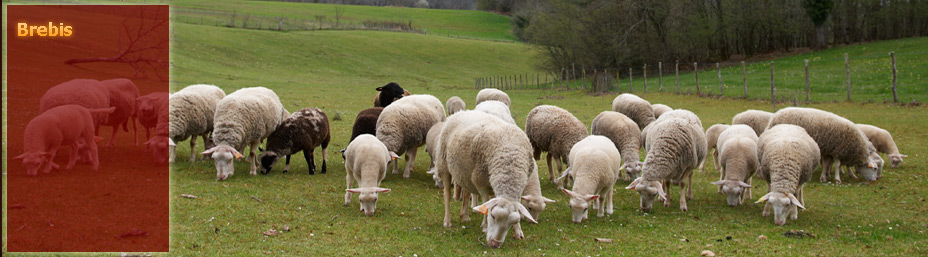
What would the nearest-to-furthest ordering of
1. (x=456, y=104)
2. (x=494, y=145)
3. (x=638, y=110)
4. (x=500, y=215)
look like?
(x=500, y=215) → (x=494, y=145) → (x=638, y=110) → (x=456, y=104)

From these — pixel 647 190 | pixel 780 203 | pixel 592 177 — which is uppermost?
pixel 592 177

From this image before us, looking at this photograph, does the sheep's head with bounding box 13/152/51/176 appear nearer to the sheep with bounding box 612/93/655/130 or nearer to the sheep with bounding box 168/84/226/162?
the sheep with bounding box 168/84/226/162

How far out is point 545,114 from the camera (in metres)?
11.4

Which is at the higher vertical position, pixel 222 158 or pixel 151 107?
pixel 151 107

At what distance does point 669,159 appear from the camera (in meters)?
9.14

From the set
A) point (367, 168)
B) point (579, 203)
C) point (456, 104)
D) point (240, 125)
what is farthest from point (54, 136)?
point (456, 104)

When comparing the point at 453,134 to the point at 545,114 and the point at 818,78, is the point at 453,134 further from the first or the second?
the point at 818,78

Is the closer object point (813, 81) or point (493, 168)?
point (493, 168)

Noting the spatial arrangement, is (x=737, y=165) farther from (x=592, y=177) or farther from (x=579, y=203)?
(x=579, y=203)

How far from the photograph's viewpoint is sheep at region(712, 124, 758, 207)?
9.28m

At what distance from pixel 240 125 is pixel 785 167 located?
29.4ft

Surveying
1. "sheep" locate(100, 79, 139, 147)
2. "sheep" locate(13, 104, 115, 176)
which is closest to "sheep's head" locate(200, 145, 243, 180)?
"sheep" locate(13, 104, 115, 176)

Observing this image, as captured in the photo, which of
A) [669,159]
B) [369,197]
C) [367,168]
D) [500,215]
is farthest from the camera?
[669,159]

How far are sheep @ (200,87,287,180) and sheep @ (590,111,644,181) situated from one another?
637 cm
